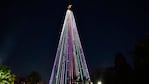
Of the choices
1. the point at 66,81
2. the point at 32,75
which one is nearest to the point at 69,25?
the point at 66,81

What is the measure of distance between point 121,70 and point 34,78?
1502 inches

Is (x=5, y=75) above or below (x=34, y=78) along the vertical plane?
below

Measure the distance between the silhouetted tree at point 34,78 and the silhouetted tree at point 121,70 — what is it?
120 ft

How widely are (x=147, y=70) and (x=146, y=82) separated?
784mm

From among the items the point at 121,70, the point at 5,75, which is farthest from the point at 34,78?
the point at 121,70

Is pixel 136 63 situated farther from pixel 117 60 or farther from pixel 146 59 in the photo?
pixel 117 60

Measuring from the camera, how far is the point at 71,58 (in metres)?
31.8

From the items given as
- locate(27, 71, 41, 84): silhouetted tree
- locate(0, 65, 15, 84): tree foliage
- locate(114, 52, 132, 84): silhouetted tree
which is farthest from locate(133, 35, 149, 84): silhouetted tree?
locate(27, 71, 41, 84): silhouetted tree

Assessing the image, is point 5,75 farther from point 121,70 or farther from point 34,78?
point 121,70

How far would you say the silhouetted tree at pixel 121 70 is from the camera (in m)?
17.5

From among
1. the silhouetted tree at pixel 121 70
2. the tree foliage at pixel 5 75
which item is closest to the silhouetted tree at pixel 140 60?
the silhouetted tree at pixel 121 70

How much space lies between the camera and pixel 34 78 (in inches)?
2170

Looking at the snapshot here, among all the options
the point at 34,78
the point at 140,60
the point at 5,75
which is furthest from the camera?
the point at 34,78

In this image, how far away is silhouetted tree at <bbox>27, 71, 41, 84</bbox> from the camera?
54469 mm
